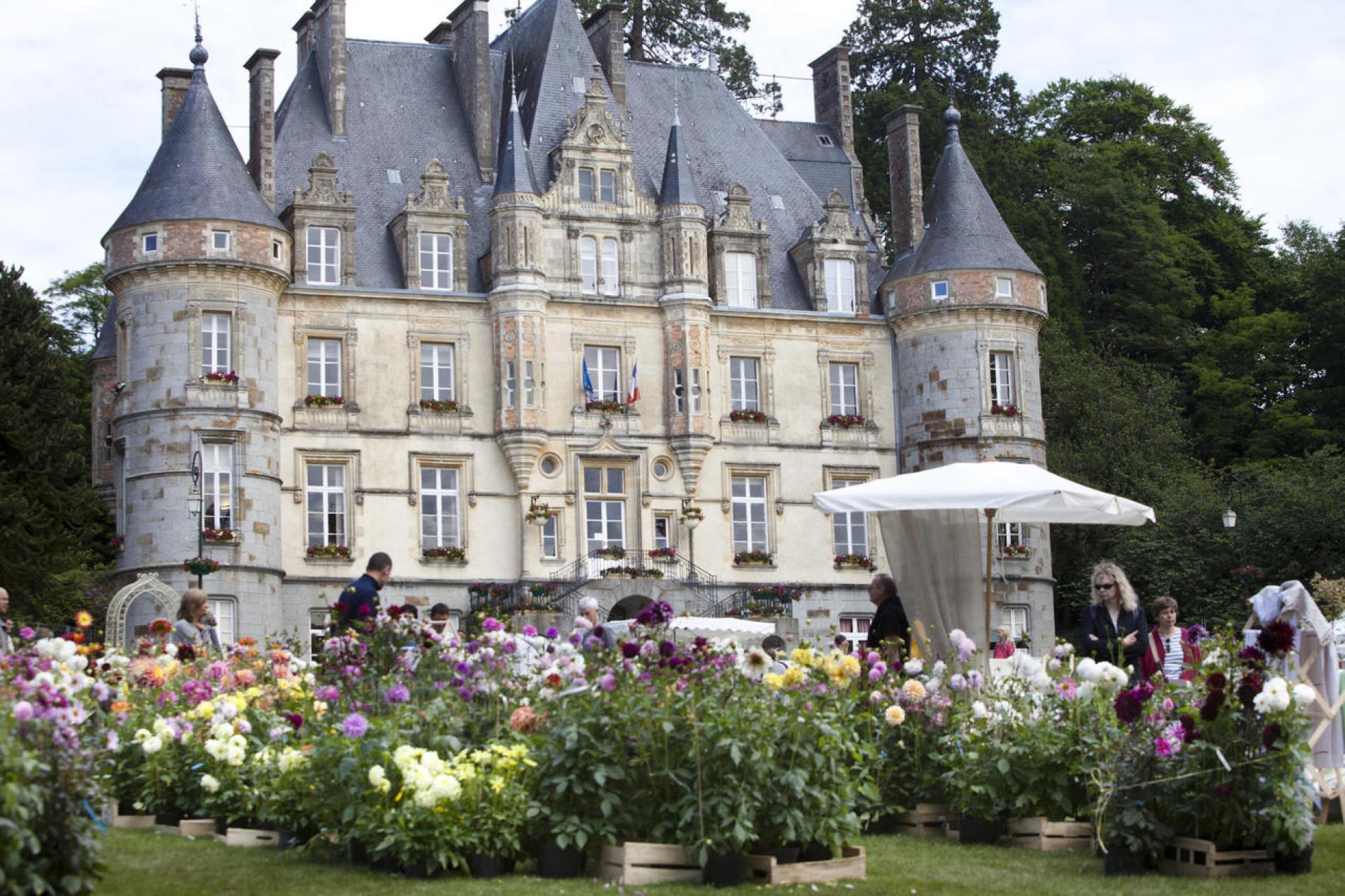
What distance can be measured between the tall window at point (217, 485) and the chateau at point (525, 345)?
2.8 inches

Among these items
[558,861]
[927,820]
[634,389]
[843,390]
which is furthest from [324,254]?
[558,861]

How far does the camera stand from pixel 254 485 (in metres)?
40.1

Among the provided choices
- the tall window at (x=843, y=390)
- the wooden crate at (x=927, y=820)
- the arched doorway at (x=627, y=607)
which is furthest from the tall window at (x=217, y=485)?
the wooden crate at (x=927, y=820)

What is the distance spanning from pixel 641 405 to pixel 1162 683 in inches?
1215

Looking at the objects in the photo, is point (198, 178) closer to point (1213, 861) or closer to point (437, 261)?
point (437, 261)

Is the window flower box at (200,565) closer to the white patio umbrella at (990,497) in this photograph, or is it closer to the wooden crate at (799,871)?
the white patio umbrella at (990,497)

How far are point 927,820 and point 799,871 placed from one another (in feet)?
9.20

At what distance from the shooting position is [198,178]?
135 feet

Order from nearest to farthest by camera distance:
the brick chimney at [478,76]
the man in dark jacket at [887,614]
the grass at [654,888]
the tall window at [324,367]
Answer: the grass at [654,888]
the man in dark jacket at [887,614]
the tall window at [324,367]
the brick chimney at [478,76]

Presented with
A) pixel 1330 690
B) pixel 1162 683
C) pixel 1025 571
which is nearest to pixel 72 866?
pixel 1162 683

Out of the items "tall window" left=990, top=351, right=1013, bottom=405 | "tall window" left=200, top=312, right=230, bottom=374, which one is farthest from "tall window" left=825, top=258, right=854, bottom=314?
"tall window" left=200, top=312, right=230, bottom=374

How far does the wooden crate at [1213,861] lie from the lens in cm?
1206

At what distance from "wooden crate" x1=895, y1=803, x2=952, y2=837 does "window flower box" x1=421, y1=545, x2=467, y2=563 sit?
28.1 metres

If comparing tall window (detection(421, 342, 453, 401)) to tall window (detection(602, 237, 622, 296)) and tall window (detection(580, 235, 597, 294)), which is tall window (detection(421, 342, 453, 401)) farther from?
tall window (detection(602, 237, 622, 296))
